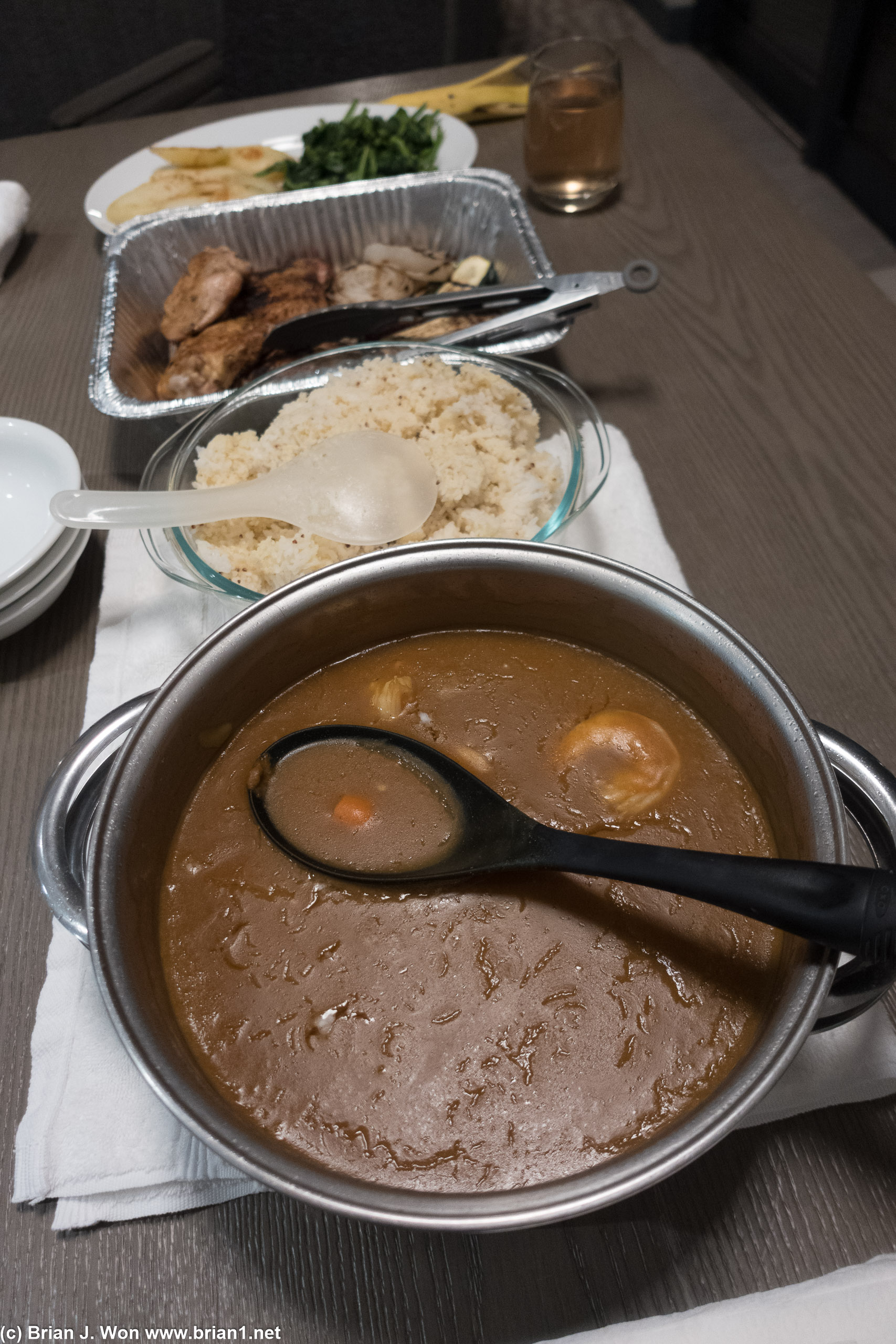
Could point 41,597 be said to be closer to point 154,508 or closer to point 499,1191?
point 154,508

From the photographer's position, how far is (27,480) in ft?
4.53

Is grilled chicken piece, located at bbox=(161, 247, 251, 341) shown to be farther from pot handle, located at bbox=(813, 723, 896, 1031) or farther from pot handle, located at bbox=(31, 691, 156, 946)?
pot handle, located at bbox=(813, 723, 896, 1031)

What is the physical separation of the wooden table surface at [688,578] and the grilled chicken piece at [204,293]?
23 centimetres

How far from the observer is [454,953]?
750mm

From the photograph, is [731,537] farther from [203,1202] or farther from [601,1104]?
[203,1202]

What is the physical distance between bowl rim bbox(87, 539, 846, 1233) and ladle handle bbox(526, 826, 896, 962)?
0.06 m

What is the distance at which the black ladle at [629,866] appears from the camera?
1.82 feet

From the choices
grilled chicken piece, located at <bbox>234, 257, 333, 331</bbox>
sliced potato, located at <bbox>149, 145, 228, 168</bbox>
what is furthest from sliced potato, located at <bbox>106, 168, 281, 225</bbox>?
grilled chicken piece, located at <bbox>234, 257, 333, 331</bbox>

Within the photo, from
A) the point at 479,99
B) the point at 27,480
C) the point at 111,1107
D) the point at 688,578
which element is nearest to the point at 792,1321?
the point at 111,1107

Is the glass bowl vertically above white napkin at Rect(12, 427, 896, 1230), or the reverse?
the glass bowl

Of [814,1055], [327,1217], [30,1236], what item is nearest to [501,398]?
[814,1055]

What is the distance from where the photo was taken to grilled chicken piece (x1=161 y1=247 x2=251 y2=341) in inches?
66.7

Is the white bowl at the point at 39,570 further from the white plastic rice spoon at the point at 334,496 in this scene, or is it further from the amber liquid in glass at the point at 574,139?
the amber liquid in glass at the point at 574,139

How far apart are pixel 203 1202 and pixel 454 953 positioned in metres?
0.38
